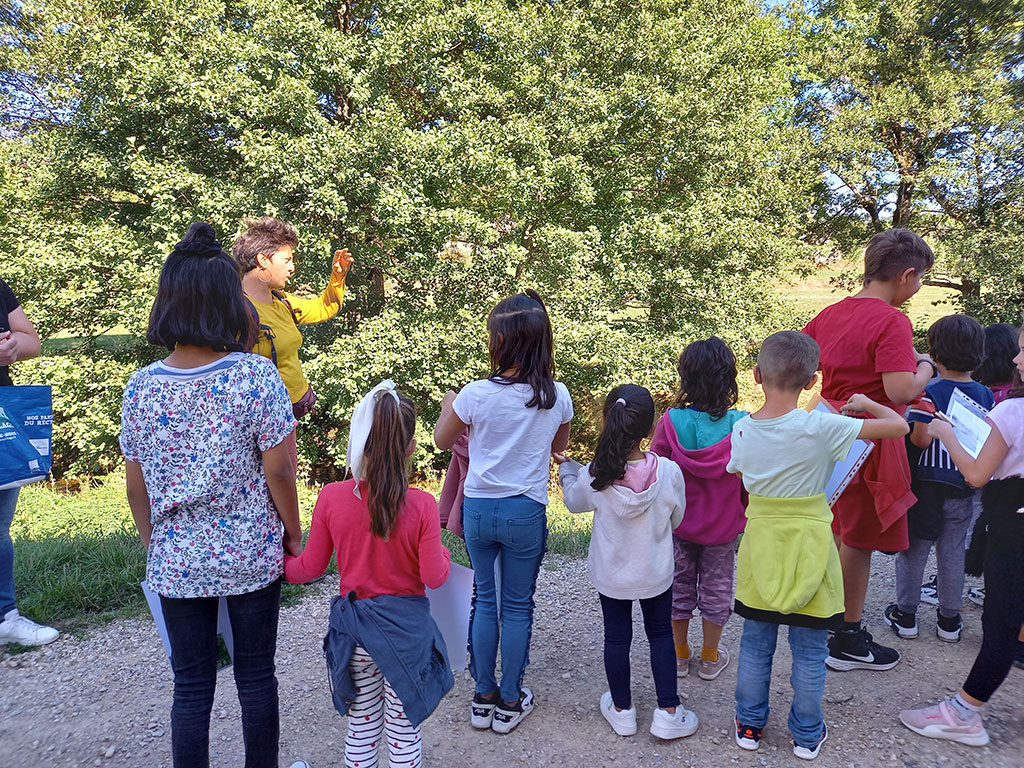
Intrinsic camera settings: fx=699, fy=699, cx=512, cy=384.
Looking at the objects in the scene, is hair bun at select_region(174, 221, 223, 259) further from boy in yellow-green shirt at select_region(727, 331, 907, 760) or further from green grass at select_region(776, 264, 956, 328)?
green grass at select_region(776, 264, 956, 328)

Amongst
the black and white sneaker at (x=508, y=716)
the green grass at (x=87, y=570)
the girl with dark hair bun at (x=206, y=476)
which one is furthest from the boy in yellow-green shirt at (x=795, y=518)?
the green grass at (x=87, y=570)

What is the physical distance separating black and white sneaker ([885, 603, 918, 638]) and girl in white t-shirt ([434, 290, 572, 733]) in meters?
2.24

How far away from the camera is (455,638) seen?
2568 millimetres

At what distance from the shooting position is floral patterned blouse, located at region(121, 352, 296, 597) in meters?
2.06

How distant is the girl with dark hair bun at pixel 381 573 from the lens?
221 centimetres

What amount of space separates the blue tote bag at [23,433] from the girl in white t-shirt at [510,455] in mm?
2034

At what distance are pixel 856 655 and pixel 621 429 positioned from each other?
1.87 m

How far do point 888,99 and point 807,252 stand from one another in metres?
3.39

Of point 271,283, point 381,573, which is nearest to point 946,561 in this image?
point 381,573

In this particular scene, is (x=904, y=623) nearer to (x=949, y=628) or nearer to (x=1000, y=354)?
(x=949, y=628)

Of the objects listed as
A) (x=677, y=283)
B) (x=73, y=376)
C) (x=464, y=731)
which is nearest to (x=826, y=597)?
(x=464, y=731)

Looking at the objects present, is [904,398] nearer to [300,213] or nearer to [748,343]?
[300,213]

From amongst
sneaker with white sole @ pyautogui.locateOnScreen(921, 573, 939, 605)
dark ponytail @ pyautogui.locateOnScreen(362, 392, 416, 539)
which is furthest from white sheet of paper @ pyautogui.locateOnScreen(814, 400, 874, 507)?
sneaker with white sole @ pyautogui.locateOnScreen(921, 573, 939, 605)

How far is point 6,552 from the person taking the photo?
3559 mm
